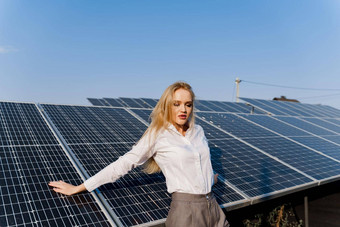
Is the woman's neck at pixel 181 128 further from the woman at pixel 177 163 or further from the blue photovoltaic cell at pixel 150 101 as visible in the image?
the blue photovoltaic cell at pixel 150 101

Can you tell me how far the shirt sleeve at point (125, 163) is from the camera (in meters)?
3.25

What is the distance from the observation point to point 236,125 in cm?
868

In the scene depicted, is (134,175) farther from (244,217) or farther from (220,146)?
(244,217)

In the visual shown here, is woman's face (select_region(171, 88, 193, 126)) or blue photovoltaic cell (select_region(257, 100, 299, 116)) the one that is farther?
blue photovoltaic cell (select_region(257, 100, 299, 116))

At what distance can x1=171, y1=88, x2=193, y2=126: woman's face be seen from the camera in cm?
335

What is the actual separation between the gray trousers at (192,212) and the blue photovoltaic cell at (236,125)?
449 centimetres

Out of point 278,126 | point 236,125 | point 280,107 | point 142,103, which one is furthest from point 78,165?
point 280,107

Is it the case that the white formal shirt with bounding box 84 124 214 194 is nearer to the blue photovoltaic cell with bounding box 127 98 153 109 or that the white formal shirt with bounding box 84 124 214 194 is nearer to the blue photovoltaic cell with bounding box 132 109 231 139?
the blue photovoltaic cell with bounding box 132 109 231 139

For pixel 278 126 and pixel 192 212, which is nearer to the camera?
pixel 192 212

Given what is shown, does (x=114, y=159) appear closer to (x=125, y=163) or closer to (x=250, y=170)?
(x=125, y=163)

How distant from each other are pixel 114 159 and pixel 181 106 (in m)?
1.80

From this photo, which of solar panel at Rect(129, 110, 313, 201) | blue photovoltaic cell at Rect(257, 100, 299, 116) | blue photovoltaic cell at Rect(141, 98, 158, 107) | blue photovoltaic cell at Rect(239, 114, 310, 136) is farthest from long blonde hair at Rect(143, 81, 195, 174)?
blue photovoltaic cell at Rect(257, 100, 299, 116)

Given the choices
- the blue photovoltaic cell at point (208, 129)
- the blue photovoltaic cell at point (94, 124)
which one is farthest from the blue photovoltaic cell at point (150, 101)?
the blue photovoltaic cell at point (94, 124)

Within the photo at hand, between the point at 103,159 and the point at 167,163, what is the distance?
5.31ft
